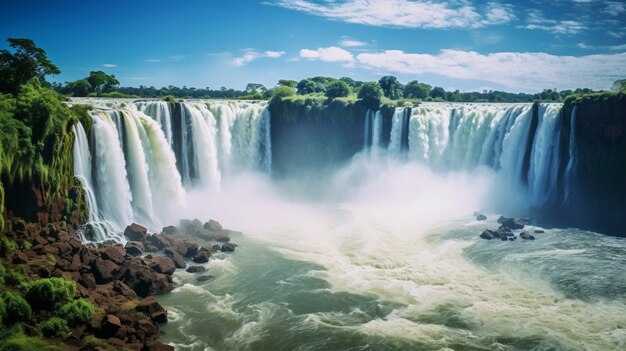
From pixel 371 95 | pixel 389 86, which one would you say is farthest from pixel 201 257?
pixel 389 86

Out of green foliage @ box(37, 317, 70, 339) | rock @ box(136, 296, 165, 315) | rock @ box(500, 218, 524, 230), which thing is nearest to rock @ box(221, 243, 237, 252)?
rock @ box(136, 296, 165, 315)

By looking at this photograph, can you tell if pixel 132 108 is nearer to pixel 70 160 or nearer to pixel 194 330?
pixel 70 160

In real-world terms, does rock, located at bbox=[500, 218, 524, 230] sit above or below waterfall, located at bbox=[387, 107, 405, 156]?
below

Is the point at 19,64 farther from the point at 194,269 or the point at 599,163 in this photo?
the point at 599,163

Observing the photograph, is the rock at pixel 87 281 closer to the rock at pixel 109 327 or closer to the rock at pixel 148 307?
the rock at pixel 148 307

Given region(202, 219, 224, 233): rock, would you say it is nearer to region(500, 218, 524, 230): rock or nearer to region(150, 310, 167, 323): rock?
region(150, 310, 167, 323): rock

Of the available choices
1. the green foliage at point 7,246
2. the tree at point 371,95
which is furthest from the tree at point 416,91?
the green foliage at point 7,246
